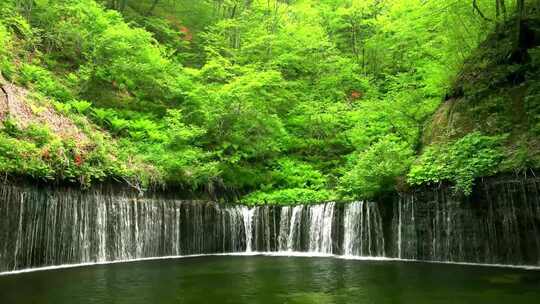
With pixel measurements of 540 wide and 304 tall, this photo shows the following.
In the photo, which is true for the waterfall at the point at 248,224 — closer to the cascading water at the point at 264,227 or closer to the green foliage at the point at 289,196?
the cascading water at the point at 264,227

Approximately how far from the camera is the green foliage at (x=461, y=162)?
12.7 metres

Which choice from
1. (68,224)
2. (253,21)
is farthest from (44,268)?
(253,21)

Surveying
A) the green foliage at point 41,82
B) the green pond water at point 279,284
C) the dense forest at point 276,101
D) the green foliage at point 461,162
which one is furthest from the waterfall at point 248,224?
the green foliage at point 41,82

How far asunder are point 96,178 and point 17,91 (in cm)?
435

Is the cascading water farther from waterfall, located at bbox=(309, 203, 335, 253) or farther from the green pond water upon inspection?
the green pond water

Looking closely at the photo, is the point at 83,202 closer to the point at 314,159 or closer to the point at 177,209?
the point at 177,209

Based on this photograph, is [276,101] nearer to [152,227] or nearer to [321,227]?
[321,227]

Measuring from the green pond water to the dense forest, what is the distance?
10.2 feet

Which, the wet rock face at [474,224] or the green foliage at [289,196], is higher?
the green foliage at [289,196]

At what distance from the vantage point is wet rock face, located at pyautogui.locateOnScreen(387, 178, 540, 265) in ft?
38.6

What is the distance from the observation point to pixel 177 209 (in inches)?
698

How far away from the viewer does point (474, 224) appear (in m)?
12.9

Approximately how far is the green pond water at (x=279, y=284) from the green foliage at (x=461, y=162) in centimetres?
248

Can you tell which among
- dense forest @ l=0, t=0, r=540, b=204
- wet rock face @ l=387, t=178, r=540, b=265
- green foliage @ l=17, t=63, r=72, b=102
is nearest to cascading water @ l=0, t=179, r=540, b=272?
wet rock face @ l=387, t=178, r=540, b=265
